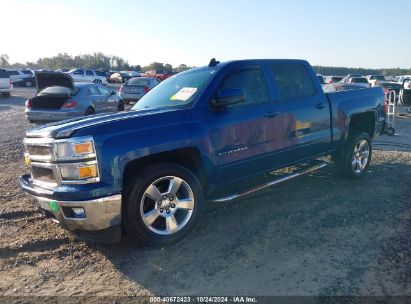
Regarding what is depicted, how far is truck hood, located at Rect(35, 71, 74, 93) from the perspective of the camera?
11.2m

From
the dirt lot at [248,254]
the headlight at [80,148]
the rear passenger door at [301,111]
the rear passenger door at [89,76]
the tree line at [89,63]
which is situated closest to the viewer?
the dirt lot at [248,254]

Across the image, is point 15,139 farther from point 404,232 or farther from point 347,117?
point 404,232

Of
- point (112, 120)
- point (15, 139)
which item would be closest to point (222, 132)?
point (112, 120)

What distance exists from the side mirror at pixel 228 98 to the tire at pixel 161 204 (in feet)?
2.73

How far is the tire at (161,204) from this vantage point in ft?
12.5

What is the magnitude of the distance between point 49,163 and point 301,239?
106 inches

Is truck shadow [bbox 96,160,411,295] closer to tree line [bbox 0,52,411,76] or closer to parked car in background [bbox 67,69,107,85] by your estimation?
parked car in background [bbox 67,69,107,85]

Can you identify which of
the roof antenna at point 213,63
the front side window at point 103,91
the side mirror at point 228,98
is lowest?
the front side window at point 103,91

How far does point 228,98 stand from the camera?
4.24 meters

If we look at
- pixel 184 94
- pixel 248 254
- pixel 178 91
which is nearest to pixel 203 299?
pixel 248 254

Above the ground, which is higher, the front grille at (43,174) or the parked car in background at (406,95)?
the front grille at (43,174)

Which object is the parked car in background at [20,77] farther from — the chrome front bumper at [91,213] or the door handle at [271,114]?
the chrome front bumper at [91,213]

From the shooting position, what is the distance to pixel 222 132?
4.34 meters

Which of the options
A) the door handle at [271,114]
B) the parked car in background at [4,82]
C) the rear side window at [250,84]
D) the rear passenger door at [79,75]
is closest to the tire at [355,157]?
the door handle at [271,114]
